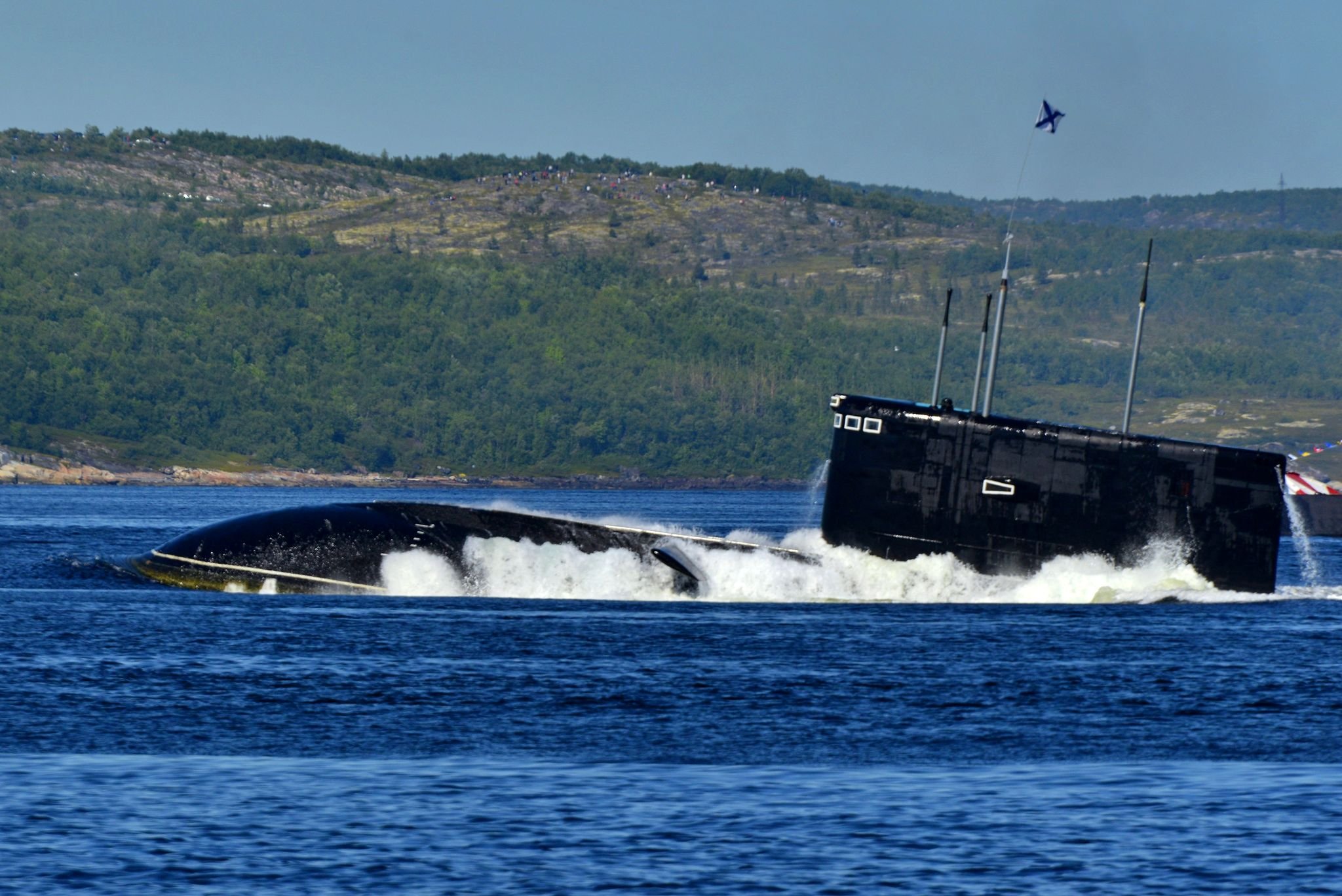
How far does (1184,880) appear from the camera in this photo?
18.0 metres

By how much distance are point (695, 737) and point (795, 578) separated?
65.0 ft

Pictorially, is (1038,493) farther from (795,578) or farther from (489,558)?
(489,558)

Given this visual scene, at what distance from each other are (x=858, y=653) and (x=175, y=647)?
12243 mm

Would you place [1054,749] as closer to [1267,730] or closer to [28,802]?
[1267,730]

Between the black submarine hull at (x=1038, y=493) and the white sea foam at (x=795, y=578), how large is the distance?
41 cm

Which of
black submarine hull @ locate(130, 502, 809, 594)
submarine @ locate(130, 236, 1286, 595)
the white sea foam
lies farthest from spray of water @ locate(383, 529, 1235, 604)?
submarine @ locate(130, 236, 1286, 595)

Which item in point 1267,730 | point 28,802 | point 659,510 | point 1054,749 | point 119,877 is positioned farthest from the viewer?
point 659,510

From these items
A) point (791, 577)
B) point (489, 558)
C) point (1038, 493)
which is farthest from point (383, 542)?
point (1038, 493)

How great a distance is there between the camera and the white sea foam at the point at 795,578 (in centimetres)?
4212

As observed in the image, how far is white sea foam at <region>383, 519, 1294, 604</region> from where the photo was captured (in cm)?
4212

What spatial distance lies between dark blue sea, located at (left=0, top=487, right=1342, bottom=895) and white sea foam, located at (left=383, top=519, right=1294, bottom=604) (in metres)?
0.08

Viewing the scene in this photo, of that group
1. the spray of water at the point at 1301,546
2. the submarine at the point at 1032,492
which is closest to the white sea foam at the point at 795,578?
the submarine at the point at 1032,492

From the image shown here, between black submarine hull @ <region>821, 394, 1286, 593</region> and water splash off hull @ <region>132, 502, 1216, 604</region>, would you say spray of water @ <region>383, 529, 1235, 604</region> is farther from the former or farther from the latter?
black submarine hull @ <region>821, 394, 1286, 593</region>

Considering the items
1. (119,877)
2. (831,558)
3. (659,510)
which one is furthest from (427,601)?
(659,510)
